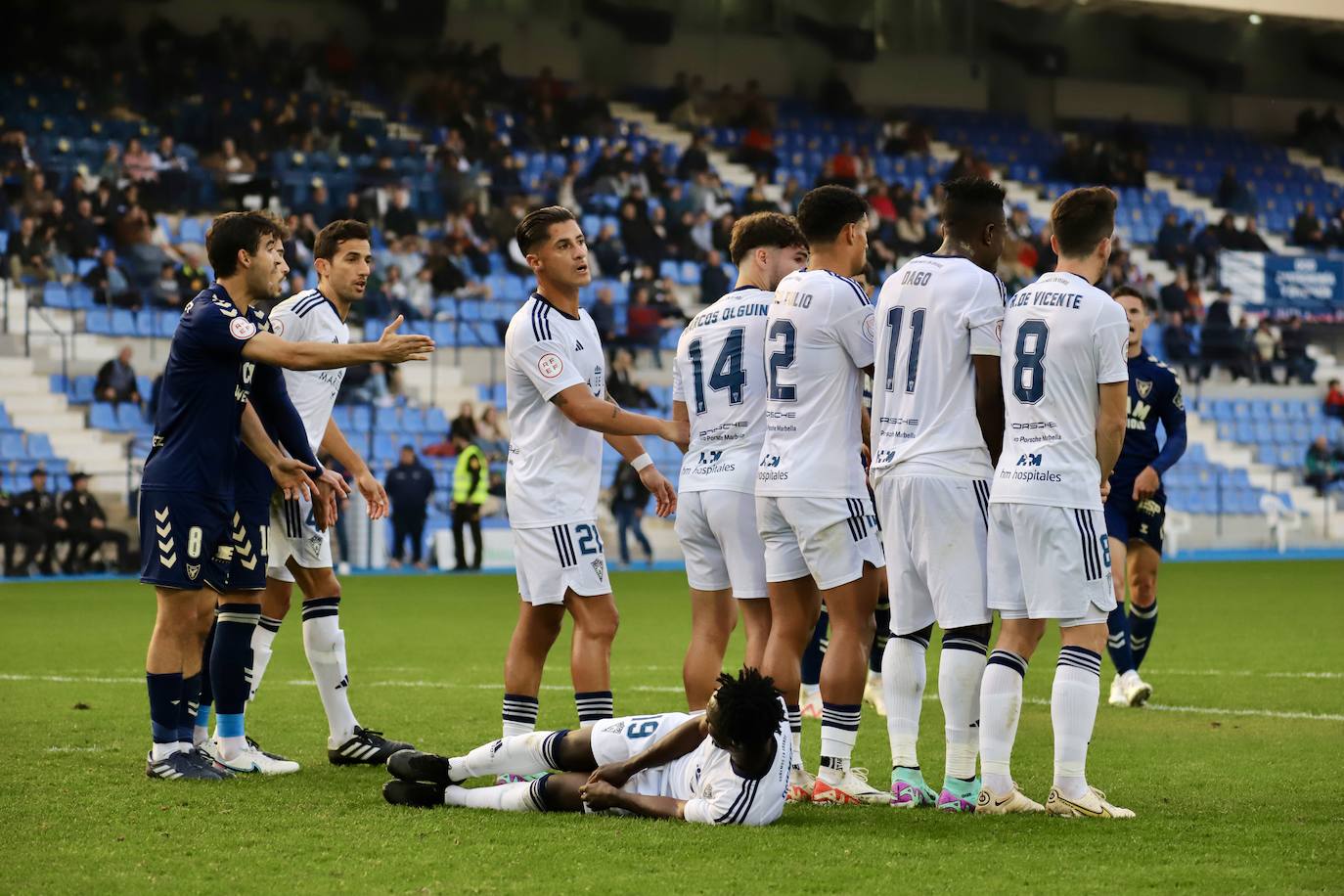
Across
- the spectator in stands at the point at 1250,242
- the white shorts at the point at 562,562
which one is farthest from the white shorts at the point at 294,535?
the spectator in stands at the point at 1250,242

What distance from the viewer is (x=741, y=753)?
5656 millimetres

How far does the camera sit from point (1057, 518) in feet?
19.8

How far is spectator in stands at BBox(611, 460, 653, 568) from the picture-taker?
24.5 meters

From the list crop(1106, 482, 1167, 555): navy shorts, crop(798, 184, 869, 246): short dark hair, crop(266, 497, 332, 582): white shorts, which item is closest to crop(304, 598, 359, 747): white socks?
crop(266, 497, 332, 582): white shorts

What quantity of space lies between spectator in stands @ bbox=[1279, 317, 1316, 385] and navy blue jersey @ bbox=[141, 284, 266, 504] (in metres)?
27.8

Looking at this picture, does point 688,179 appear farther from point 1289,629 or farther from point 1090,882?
point 1090,882

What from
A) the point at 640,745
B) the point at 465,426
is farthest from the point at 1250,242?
the point at 640,745

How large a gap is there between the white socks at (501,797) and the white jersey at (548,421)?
3.69 ft

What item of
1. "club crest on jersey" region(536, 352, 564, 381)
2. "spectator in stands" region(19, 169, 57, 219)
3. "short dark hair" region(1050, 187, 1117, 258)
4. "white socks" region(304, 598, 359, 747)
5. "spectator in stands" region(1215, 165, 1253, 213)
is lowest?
"white socks" region(304, 598, 359, 747)

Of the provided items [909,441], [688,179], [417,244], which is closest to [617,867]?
[909,441]

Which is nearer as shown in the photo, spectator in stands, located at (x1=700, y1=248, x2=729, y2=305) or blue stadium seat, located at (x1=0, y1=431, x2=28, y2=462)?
blue stadium seat, located at (x1=0, y1=431, x2=28, y2=462)

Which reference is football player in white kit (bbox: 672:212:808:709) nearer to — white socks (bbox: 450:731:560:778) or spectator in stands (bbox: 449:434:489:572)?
white socks (bbox: 450:731:560:778)

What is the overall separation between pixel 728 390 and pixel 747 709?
67.2 inches

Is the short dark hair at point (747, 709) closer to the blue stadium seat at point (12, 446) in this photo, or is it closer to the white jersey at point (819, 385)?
the white jersey at point (819, 385)
